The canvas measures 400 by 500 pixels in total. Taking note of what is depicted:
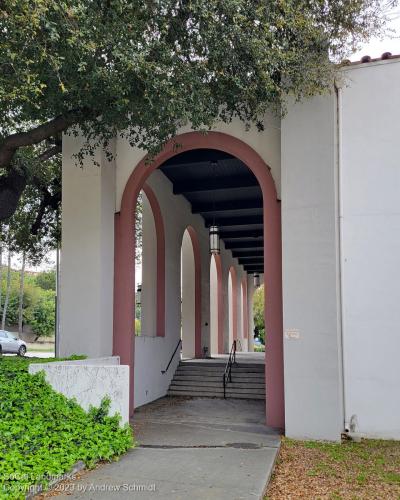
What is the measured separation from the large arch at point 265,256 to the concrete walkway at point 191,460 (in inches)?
40.4

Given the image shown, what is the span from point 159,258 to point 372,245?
5.64 m

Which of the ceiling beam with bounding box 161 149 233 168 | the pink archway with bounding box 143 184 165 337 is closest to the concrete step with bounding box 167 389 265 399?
the pink archway with bounding box 143 184 165 337

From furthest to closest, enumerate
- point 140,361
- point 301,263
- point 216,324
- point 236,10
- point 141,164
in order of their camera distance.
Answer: point 216,324, point 140,361, point 141,164, point 301,263, point 236,10

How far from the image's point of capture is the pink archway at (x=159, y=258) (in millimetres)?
12398

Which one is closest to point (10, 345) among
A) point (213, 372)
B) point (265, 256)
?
point (213, 372)

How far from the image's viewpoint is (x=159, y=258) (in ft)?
41.2

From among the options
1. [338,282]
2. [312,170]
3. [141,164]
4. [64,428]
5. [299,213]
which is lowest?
[64,428]

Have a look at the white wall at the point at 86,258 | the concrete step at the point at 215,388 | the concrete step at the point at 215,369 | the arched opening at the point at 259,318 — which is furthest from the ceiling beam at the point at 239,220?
the arched opening at the point at 259,318

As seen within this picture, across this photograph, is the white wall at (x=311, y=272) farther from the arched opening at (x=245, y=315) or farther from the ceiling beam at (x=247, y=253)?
the arched opening at (x=245, y=315)

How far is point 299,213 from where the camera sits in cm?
840

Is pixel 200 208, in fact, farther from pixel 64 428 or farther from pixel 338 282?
pixel 64 428

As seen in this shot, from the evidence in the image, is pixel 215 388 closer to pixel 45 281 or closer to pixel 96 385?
pixel 96 385

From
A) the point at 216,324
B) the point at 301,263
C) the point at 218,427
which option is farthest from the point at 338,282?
the point at 216,324

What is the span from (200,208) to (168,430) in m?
8.66
